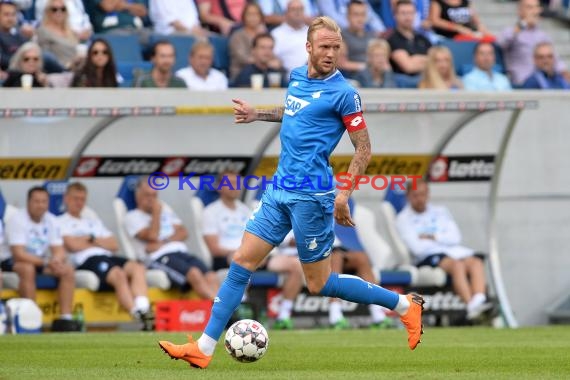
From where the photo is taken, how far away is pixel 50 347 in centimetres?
1059

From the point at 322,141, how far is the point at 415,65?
883cm

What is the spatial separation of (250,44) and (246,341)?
8204 mm

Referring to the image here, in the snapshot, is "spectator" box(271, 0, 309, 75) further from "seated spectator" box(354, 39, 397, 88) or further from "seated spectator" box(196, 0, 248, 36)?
"seated spectator" box(354, 39, 397, 88)

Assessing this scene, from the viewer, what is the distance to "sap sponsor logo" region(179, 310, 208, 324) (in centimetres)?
1399

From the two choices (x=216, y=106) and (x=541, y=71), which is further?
(x=541, y=71)

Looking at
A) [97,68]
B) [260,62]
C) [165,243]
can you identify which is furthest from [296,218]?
[260,62]

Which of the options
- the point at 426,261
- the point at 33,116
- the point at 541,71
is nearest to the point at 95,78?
the point at 33,116

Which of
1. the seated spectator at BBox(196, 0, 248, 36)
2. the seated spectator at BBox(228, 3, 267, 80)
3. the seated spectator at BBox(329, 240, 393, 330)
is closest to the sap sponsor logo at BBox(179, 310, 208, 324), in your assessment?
the seated spectator at BBox(329, 240, 393, 330)

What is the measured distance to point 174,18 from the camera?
16625 millimetres

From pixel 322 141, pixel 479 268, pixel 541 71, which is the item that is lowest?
pixel 479 268

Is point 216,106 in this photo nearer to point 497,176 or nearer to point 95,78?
point 95,78

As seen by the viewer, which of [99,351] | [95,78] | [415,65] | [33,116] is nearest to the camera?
[99,351]

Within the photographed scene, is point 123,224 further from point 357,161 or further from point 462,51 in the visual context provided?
point 357,161

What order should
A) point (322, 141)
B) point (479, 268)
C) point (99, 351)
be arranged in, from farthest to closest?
point (479, 268), point (99, 351), point (322, 141)
